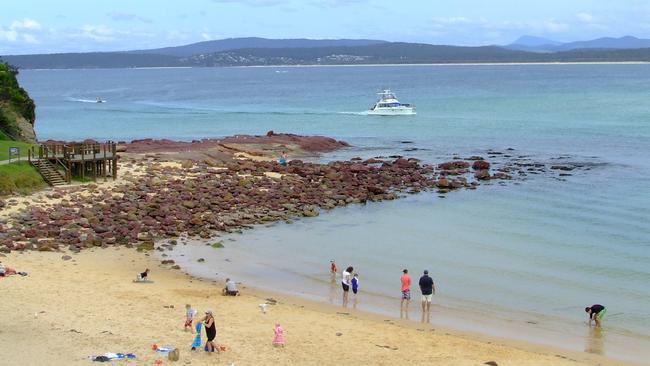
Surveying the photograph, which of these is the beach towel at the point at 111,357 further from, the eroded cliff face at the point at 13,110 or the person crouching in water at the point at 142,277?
the eroded cliff face at the point at 13,110

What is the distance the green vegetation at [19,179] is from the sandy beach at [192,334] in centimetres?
1173

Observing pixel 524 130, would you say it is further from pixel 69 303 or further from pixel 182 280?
pixel 69 303

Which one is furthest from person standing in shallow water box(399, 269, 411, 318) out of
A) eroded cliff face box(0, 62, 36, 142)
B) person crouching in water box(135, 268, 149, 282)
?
eroded cliff face box(0, 62, 36, 142)

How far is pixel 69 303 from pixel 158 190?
1930 centimetres

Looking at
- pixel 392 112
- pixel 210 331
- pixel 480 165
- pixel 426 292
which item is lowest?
pixel 426 292

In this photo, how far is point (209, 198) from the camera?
140 ft

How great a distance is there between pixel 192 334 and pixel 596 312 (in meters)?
11.8

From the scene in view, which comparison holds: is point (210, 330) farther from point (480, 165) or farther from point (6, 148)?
point (480, 165)

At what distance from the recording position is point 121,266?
30.2 metres

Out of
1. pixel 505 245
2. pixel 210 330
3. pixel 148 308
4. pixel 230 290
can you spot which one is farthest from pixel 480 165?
pixel 210 330

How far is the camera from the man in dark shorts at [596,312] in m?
24.5

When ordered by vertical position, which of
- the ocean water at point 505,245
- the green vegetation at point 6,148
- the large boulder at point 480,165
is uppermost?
the green vegetation at point 6,148

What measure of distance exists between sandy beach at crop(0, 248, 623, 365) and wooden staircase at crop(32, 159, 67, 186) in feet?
A: 46.6

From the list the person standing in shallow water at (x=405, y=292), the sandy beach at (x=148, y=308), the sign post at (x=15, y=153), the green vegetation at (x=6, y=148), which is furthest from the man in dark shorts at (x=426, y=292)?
the green vegetation at (x=6, y=148)
